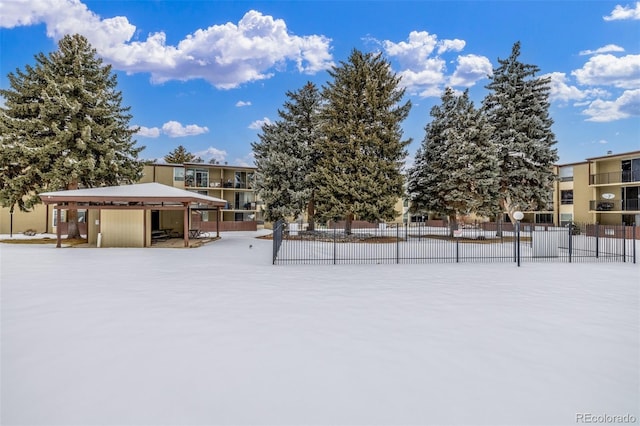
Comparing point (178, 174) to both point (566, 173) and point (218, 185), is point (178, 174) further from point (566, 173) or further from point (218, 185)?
point (566, 173)

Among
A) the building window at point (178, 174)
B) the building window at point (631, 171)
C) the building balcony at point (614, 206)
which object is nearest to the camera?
the building window at point (631, 171)

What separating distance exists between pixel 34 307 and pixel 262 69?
3580cm

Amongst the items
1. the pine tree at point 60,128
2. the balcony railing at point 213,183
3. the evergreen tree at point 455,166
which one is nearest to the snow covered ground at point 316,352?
the pine tree at point 60,128

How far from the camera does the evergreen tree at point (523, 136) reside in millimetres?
26875

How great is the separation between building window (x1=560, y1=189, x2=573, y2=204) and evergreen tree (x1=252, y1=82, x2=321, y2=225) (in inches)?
1266

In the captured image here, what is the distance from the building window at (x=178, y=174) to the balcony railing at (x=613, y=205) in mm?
45406

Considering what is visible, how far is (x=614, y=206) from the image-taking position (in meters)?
34.6

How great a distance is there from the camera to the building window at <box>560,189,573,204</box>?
40.5 meters

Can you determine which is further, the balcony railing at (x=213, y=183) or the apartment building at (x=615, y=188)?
the balcony railing at (x=213, y=183)

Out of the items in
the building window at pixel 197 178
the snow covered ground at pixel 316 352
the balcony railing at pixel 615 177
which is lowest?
the snow covered ground at pixel 316 352

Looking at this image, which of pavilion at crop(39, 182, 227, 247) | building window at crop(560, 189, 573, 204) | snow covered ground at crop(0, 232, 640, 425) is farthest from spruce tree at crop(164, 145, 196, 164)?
building window at crop(560, 189, 573, 204)

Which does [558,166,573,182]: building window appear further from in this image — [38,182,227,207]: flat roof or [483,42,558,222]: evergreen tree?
[38,182,227,207]: flat roof

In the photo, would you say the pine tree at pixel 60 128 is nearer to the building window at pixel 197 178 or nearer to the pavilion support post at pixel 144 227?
the pavilion support post at pixel 144 227

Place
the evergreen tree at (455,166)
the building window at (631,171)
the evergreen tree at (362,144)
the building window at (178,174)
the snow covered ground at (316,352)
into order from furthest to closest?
the building window at (178,174), the building window at (631,171), the evergreen tree at (455,166), the evergreen tree at (362,144), the snow covered ground at (316,352)
